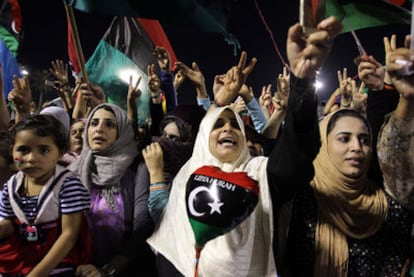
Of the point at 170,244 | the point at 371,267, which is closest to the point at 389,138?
the point at 371,267

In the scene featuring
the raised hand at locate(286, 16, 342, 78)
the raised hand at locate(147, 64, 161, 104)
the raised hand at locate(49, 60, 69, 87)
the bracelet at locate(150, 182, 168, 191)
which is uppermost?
→ the raised hand at locate(49, 60, 69, 87)

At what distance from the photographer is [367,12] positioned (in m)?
2.26

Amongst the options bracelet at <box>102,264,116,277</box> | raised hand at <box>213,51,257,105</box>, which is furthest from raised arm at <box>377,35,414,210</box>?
bracelet at <box>102,264,116,277</box>

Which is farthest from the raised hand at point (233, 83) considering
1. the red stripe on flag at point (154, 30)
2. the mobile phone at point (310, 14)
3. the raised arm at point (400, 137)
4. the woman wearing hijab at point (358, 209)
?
the red stripe on flag at point (154, 30)

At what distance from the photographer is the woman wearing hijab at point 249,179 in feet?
5.05

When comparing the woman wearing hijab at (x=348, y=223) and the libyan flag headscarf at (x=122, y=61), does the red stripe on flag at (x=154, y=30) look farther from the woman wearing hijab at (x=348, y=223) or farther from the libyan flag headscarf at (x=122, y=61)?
the woman wearing hijab at (x=348, y=223)

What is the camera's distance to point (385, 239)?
6.27 ft

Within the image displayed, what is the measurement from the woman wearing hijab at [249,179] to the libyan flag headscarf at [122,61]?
2654mm

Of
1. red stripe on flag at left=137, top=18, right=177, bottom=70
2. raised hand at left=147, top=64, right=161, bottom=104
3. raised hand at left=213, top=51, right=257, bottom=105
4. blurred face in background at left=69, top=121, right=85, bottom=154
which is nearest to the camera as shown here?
raised hand at left=213, top=51, right=257, bottom=105

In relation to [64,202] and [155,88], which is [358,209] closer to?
[64,202]

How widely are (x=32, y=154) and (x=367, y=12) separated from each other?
6.79 feet

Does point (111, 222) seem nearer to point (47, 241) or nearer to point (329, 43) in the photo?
point (47, 241)

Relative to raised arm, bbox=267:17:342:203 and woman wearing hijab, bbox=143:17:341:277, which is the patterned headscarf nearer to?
woman wearing hijab, bbox=143:17:341:277

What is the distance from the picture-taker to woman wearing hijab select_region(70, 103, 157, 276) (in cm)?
218
